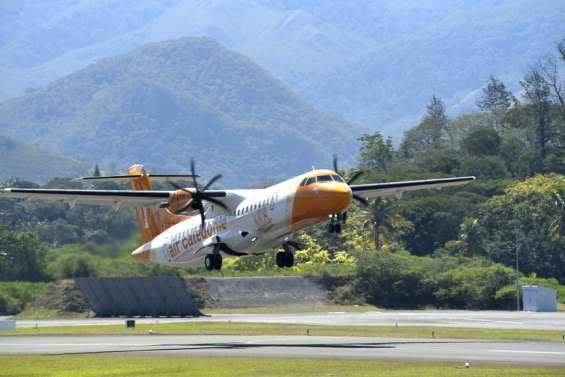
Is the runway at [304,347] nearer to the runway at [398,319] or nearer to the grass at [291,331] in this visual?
the grass at [291,331]

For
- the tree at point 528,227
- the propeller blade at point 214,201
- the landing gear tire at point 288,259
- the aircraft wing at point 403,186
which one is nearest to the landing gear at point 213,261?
the propeller blade at point 214,201

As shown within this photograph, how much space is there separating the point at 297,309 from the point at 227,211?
38999mm

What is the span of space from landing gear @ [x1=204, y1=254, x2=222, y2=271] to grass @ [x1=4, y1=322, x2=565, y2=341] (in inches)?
346

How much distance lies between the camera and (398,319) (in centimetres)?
7638

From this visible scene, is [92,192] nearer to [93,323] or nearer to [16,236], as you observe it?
[93,323]

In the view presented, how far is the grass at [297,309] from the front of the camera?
290 feet

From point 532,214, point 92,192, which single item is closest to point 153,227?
point 92,192

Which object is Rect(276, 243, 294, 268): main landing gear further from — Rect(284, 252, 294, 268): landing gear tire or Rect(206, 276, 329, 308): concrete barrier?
Rect(206, 276, 329, 308): concrete barrier

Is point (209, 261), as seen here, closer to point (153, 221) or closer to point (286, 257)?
point (286, 257)

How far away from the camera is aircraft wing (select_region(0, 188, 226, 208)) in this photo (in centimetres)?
5103

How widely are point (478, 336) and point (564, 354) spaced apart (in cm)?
1464

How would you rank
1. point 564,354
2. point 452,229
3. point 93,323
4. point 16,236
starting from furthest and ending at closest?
point 452,229
point 16,236
point 93,323
point 564,354

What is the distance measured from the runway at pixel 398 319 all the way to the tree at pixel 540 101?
103 m

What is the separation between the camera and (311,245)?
12288 centimetres
